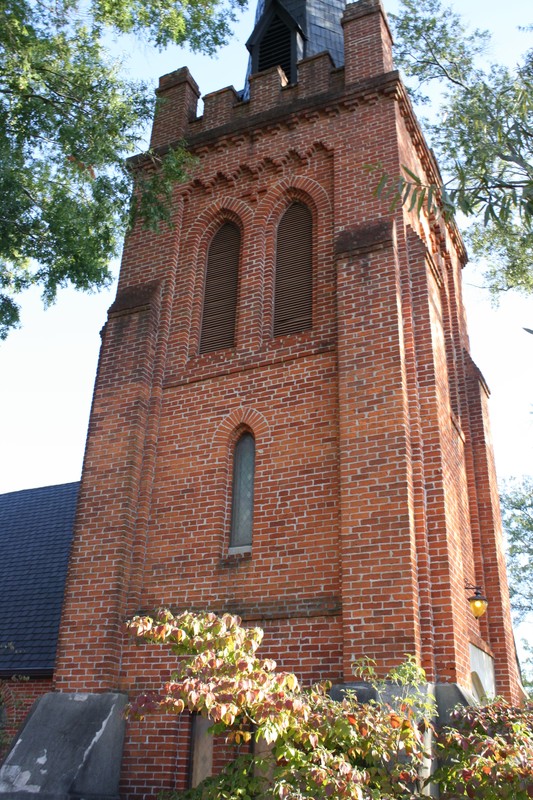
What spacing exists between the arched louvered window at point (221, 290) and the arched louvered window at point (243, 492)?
1.69m

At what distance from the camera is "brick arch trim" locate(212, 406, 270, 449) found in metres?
9.62

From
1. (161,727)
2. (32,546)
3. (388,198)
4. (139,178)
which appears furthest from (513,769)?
(32,546)

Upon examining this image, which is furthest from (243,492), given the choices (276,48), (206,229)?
(276,48)

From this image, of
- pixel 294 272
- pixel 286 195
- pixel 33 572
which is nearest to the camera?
pixel 294 272

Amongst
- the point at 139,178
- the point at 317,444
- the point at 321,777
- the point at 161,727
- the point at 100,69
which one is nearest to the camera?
the point at 321,777

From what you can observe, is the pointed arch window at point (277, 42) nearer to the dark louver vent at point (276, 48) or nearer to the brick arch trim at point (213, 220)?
the dark louver vent at point (276, 48)

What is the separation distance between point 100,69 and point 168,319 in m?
3.52

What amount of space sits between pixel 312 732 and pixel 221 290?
723 centimetres

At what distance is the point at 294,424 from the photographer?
9.37 meters

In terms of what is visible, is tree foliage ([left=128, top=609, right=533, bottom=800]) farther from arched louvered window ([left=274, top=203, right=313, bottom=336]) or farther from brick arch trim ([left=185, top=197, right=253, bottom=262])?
brick arch trim ([left=185, top=197, right=253, bottom=262])

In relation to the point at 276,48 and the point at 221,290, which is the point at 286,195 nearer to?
the point at 221,290

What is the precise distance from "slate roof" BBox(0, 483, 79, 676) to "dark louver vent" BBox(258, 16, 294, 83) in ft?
32.6

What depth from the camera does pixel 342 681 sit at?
7.66m

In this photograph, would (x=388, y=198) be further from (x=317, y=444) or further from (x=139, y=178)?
(x=139, y=178)
